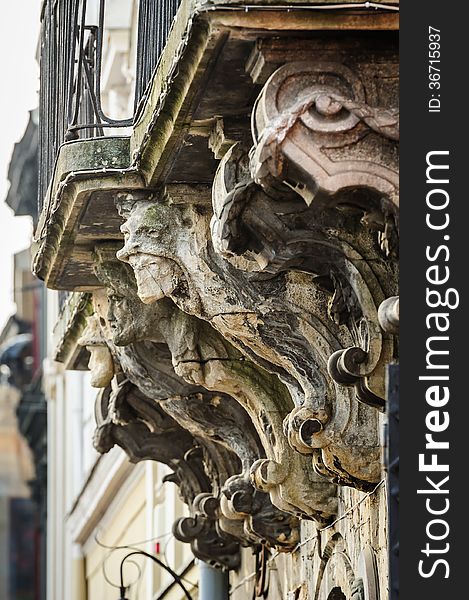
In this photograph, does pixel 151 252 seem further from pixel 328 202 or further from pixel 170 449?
pixel 170 449

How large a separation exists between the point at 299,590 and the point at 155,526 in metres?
5.80

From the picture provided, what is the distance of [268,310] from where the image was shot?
28.8ft

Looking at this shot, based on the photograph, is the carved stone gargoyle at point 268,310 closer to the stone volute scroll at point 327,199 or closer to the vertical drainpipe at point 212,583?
the stone volute scroll at point 327,199

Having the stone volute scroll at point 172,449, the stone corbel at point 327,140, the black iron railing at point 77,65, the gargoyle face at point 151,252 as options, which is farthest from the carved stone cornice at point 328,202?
the stone volute scroll at point 172,449

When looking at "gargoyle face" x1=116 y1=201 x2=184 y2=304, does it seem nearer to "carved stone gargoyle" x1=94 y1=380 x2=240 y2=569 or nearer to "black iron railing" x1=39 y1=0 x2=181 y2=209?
"black iron railing" x1=39 y1=0 x2=181 y2=209

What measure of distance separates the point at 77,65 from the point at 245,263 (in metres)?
1.98

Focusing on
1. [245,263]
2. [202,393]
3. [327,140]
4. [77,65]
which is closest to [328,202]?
[327,140]

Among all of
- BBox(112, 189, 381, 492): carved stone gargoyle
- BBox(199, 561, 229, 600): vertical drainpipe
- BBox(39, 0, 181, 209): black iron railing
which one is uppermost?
BBox(39, 0, 181, 209): black iron railing

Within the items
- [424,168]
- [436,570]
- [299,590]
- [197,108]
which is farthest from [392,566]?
[299,590]

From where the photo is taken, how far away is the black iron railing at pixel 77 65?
29.9 ft

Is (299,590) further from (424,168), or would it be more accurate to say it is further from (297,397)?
(424,168)

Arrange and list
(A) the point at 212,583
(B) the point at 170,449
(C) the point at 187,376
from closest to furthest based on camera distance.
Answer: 1. (C) the point at 187,376
2. (B) the point at 170,449
3. (A) the point at 212,583

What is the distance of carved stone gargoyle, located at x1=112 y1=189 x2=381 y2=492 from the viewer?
28.7 ft

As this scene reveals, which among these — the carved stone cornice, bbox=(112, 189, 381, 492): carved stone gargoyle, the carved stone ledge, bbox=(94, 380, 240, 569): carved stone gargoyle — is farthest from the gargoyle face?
bbox=(94, 380, 240, 569): carved stone gargoyle
